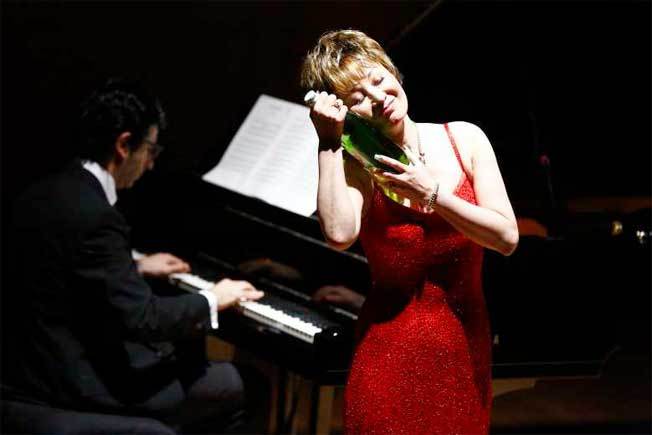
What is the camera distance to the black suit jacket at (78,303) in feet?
9.21

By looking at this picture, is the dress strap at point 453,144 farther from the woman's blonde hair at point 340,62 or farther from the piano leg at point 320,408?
the piano leg at point 320,408

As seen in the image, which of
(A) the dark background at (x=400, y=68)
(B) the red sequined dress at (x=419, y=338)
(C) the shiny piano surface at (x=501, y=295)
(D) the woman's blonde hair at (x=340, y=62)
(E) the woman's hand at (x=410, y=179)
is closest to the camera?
(E) the woman's hand at (x=410, y=179)

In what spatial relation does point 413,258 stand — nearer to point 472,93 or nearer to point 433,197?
point 433,197

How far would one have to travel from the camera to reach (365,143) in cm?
189

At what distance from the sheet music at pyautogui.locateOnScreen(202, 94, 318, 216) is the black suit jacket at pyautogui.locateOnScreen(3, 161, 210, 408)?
0.51 m

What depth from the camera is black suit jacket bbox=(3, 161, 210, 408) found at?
281 cm

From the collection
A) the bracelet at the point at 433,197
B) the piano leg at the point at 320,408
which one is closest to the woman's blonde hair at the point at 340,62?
the bracelet at the point at 433,197

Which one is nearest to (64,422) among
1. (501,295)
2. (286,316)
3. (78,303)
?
(78,303)

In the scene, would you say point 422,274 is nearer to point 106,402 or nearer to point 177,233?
point 106,402

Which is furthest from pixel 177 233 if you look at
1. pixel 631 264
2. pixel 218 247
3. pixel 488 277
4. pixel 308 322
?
pixel 631 264

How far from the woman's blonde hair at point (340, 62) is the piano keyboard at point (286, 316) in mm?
1055

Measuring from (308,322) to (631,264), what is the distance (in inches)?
41.8

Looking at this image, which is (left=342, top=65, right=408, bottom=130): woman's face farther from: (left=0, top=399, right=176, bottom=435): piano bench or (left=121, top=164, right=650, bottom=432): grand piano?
(left=0, top=399, right=176, bottom=435): piano bench

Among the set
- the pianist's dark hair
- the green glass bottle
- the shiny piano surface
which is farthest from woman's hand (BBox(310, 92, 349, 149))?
the pianist's dark hair
